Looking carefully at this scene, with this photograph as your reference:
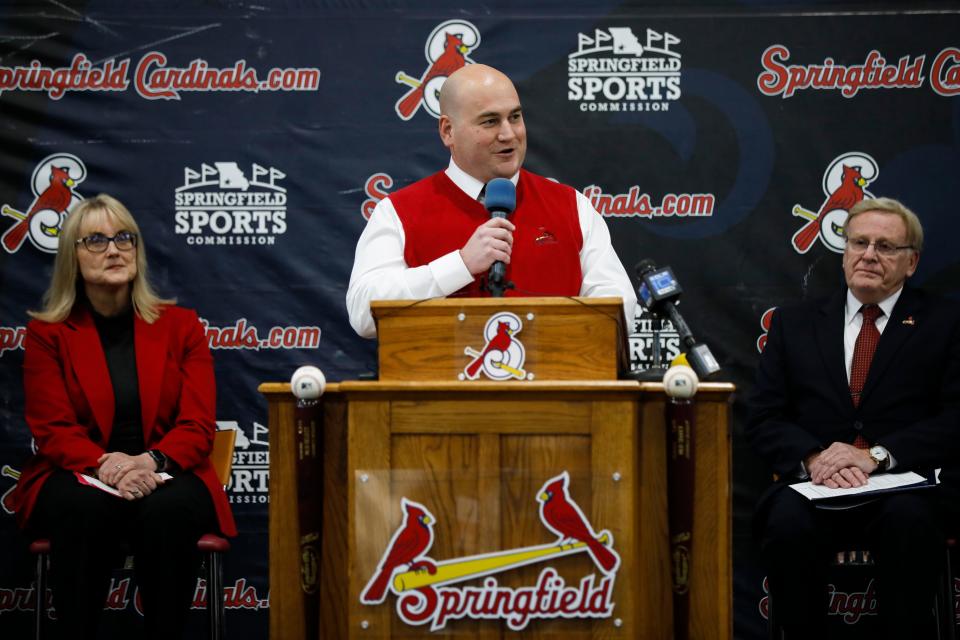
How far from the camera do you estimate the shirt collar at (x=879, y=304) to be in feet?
13.3

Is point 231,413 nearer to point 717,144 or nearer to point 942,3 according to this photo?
point 717,144

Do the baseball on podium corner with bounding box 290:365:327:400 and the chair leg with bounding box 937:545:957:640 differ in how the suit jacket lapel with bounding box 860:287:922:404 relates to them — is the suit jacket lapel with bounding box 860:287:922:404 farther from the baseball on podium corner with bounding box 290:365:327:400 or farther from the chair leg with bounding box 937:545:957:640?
the baseball on podium corner with bounding box 290:365:327:400

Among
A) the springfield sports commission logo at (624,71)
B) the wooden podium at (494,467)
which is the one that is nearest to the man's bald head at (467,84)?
the springfield sports commission logo at (624,71)

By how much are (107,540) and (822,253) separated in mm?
2907

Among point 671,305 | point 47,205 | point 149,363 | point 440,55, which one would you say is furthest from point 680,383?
point 47,205

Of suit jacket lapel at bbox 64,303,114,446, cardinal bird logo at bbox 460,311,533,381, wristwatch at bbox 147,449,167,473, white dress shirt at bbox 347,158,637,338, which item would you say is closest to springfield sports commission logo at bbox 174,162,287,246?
suit jacket lapel at bbox 64,303,114,446

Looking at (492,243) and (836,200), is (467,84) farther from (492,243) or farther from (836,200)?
(836,200)

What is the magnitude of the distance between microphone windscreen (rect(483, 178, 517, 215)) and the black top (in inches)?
61.2

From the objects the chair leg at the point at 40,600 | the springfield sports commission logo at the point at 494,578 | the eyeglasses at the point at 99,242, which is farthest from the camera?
the eyeglasses at the point at 99,242

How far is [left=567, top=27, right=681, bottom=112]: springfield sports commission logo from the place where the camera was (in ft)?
15.3

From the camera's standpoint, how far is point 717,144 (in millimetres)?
4656

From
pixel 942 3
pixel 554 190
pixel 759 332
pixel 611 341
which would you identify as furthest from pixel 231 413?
pixel 942 3

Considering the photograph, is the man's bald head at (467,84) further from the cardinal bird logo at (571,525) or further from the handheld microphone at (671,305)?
the cardinal bird logo at (571,525)

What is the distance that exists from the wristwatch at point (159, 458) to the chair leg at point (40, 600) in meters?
0.46
